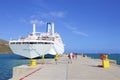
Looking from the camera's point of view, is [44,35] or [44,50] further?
[44,35]

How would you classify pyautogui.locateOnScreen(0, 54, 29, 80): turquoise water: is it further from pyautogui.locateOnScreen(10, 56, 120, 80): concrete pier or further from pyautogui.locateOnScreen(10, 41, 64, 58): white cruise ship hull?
pyautogui.locateOnScreen(10, 56, 120, 80): concrete pier

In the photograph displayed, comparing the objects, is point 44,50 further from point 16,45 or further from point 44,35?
point 44,35

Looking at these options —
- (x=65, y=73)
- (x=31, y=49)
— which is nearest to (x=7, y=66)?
(x=31, y=49)

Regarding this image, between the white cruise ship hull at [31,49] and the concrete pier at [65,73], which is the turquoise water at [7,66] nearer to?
the white cruise ship hull at [31,49]

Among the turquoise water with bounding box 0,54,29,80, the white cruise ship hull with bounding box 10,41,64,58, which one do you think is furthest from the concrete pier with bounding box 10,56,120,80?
the white cruise ship hull with bounding box 10,41,64,58

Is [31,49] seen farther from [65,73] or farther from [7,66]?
[65,73]

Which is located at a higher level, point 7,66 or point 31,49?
point 31,49

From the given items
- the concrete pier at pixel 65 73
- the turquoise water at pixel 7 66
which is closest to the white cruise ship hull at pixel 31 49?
the turquoise water at pixel 7 66

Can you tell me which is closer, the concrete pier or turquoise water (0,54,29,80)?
the concrete pier

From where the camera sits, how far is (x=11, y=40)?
299ft

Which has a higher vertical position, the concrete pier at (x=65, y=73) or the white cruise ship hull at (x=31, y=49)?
the white cruise ship hull at (x=31, y=49)

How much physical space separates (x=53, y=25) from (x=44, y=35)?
867 inches

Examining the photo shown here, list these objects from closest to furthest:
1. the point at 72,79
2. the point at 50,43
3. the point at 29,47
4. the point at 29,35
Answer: the point at 72,79
the point at 29,47
the point at 50,43
the point at 29,35

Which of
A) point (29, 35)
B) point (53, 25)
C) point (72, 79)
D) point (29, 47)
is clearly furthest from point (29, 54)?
point (72, 79)
